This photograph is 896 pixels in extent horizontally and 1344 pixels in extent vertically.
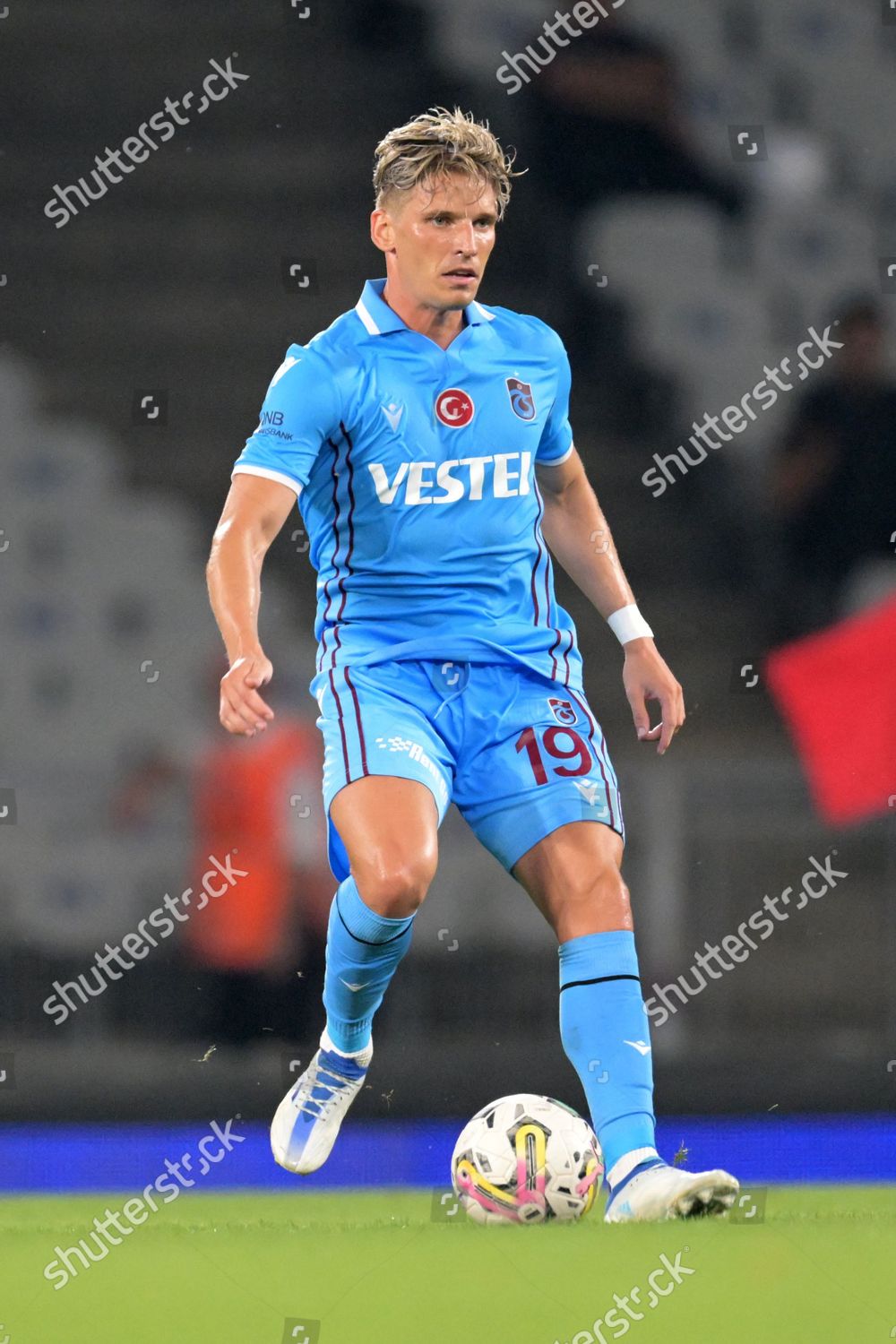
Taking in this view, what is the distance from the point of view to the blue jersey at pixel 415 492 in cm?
384

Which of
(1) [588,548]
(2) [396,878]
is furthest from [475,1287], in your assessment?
(1) [588,548]

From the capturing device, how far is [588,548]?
4195mm

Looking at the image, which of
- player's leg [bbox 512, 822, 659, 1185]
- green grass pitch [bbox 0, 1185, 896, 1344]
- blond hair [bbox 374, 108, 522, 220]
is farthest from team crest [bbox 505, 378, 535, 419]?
green grass pitch [bbox 0, 1185, 896, 1344]

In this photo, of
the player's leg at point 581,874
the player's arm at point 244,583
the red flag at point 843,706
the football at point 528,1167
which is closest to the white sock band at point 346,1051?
the football at point 528,1167

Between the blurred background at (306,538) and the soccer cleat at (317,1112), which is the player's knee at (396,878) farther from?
the blurred background at (306,538)

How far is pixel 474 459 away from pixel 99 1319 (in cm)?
185

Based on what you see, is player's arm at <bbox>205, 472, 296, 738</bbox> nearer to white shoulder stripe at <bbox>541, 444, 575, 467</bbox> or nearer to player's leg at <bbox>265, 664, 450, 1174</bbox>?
player's leg at <bbox>265, 664, 450, 1174</bbox>

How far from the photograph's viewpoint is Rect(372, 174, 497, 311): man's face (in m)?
3.79

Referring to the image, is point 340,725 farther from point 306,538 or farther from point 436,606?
point 306,538

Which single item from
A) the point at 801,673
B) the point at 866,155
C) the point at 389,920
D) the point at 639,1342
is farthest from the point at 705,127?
the point at 639,1342

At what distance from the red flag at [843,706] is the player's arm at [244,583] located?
2.36 meters

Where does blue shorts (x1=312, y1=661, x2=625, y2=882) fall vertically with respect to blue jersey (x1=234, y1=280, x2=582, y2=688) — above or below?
below

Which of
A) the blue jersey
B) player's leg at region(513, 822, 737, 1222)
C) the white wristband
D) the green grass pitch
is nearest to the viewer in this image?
the green grass pitch

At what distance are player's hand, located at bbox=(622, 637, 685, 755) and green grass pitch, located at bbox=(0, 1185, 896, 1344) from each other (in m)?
0.99
